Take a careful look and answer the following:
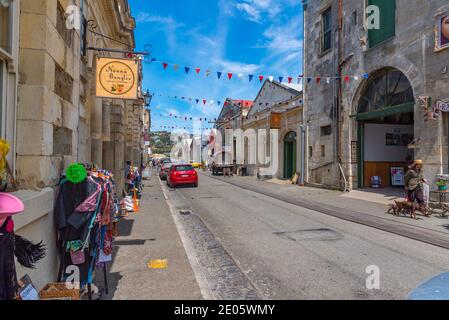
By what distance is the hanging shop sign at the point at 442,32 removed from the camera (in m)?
11.3

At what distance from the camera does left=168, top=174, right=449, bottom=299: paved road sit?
14.9 ft

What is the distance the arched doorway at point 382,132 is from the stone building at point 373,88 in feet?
0.15

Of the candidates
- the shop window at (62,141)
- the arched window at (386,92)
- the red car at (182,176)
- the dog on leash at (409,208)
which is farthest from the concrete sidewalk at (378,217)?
the red car at (182,176)

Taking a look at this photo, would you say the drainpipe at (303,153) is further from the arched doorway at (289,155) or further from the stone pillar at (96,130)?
the stone pillar at (96,130)

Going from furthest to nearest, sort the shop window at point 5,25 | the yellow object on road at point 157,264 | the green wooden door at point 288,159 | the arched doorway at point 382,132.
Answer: the green wooden door at point 288,159, the arched doorway at point 382,132, the yellow object on road at point 157,264, the shop window at point 5,25

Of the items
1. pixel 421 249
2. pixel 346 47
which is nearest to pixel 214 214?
pixel 421 249

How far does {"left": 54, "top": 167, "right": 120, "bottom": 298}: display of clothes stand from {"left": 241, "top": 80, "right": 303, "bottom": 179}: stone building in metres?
20.1

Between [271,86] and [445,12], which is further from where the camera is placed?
[271,86]

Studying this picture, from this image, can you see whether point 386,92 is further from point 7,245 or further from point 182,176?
point 7,245

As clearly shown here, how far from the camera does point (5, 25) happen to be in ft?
11.5
